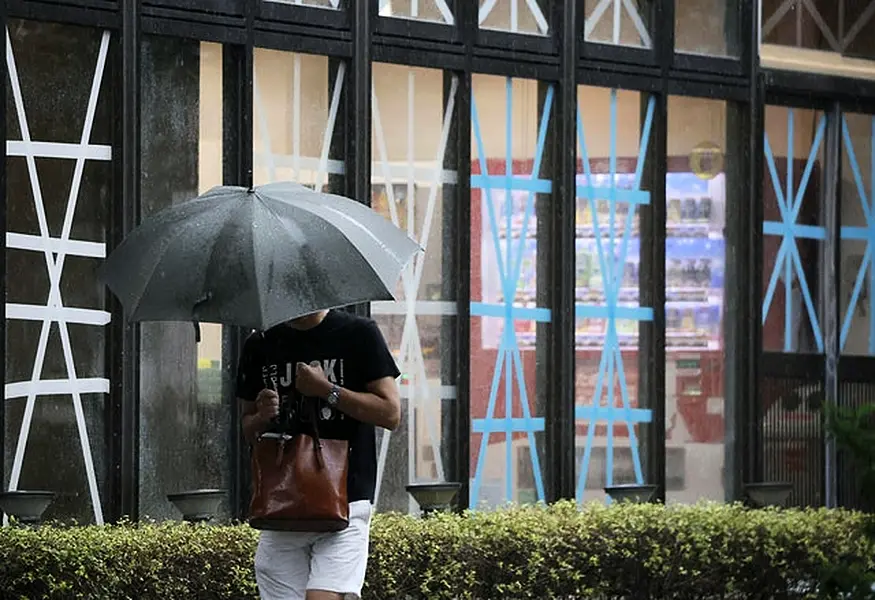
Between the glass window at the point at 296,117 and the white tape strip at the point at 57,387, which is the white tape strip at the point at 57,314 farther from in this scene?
the glass window at the point at 296,117

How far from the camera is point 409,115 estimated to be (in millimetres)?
13961

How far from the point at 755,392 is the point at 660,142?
2.06 m

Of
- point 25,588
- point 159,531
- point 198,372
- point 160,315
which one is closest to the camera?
point 160,315

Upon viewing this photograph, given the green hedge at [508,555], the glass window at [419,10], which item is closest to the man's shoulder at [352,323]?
the green hedge at [508,555]

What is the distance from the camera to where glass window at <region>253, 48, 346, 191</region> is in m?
13.1

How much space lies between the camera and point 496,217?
47.2 ft

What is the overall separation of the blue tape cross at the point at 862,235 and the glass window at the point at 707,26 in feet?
4.39

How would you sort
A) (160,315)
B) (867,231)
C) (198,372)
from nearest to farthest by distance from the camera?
(160,315), (198,372), (867,231)

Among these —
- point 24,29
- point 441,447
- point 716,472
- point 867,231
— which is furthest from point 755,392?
point 24,29

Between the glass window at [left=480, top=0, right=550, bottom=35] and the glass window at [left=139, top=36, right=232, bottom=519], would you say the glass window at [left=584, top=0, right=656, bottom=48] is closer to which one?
the glass window at [left=480, top=0, right=550, bottom=35]

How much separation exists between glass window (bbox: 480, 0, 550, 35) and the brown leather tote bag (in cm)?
665

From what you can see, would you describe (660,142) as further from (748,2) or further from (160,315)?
(160,315)

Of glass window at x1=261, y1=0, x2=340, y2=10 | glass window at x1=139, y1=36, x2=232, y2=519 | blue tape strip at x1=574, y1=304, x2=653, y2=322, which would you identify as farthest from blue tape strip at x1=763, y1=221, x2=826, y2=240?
glass window at x1=139, y1=36, x2=232, y2=519

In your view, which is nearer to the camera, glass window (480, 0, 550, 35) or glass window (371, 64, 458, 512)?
glass window (371, 64, 458, 512)
